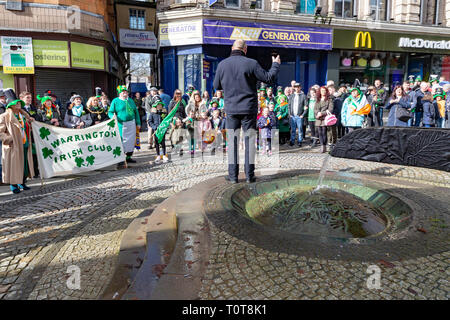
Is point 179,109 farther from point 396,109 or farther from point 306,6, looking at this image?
point 306,6

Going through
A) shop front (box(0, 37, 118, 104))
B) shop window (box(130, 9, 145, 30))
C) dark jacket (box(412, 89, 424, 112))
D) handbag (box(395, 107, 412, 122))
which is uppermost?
shop window (box(130, 9, 145, 30))

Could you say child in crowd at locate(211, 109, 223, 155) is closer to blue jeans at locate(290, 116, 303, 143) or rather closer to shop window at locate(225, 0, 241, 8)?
blue jeans at locate(290, 116, 303, 143)

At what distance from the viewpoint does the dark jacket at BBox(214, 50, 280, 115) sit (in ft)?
16.3

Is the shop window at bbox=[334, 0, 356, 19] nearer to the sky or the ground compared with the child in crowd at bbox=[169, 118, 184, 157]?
nearer to the sky

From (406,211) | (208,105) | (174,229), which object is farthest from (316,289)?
(208,105)

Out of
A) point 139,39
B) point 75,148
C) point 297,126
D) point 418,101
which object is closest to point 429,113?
point 418,101

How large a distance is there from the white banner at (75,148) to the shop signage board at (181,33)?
9.56 m

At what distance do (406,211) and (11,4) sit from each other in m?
17.0

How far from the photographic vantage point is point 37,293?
9.42 feet

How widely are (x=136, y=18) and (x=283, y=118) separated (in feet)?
68.5

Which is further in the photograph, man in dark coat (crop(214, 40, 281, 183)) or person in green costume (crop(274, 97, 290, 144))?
person in green costume (crop(274, 97, 290, 144))

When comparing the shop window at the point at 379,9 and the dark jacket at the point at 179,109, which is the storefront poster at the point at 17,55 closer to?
the dark jacket at the point at 179,109

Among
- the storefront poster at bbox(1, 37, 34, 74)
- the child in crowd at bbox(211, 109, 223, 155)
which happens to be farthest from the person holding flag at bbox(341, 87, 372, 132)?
the storefront poster at bbox(1, 37, 34, 74)

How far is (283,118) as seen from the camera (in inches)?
452
